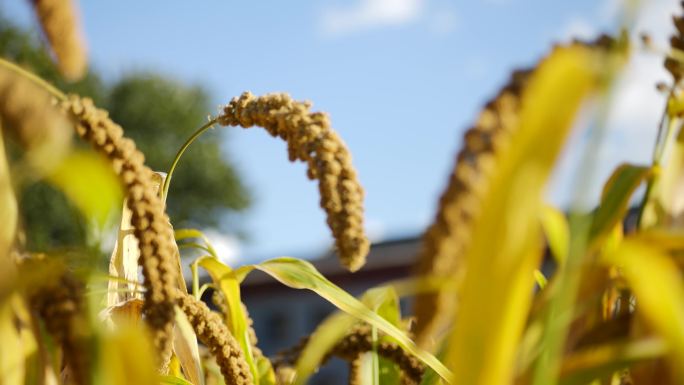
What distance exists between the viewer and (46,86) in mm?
524

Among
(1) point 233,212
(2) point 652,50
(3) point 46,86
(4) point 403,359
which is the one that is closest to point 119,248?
(4) point 403,359

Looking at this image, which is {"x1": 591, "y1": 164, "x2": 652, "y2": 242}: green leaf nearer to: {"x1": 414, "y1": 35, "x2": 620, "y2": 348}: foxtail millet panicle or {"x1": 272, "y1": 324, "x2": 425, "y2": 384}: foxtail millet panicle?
{"x1": 414, "y1": 35, "x2": 620, "y2": 348}: foxtail millet panicle

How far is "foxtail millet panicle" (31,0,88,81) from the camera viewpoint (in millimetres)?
475

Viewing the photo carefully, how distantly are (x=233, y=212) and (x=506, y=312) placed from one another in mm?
19899

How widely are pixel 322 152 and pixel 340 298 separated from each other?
0.12 meters

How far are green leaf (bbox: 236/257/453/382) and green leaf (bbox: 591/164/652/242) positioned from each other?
137 millimetres

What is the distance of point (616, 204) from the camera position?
597 millimetres

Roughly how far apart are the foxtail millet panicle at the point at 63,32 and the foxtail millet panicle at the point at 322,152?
0.58 ft

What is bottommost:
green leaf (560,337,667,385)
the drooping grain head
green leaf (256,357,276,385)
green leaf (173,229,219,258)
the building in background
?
green leaf (560,337,667,385)

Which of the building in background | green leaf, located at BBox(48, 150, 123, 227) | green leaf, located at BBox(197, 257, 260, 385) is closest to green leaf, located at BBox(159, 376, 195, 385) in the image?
green leaf, located at BBox(197, 257, 260, 385)

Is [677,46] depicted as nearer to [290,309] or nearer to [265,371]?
[265,371]

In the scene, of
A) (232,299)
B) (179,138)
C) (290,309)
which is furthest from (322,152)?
(179,138)

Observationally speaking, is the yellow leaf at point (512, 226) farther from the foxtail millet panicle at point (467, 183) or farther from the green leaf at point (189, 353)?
the green leaf at point (189, 353)

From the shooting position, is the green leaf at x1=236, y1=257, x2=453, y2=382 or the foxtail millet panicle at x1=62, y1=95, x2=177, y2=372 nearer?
the foxtail millet panicle at x1=62, y1=95, x2=177, y2=372
